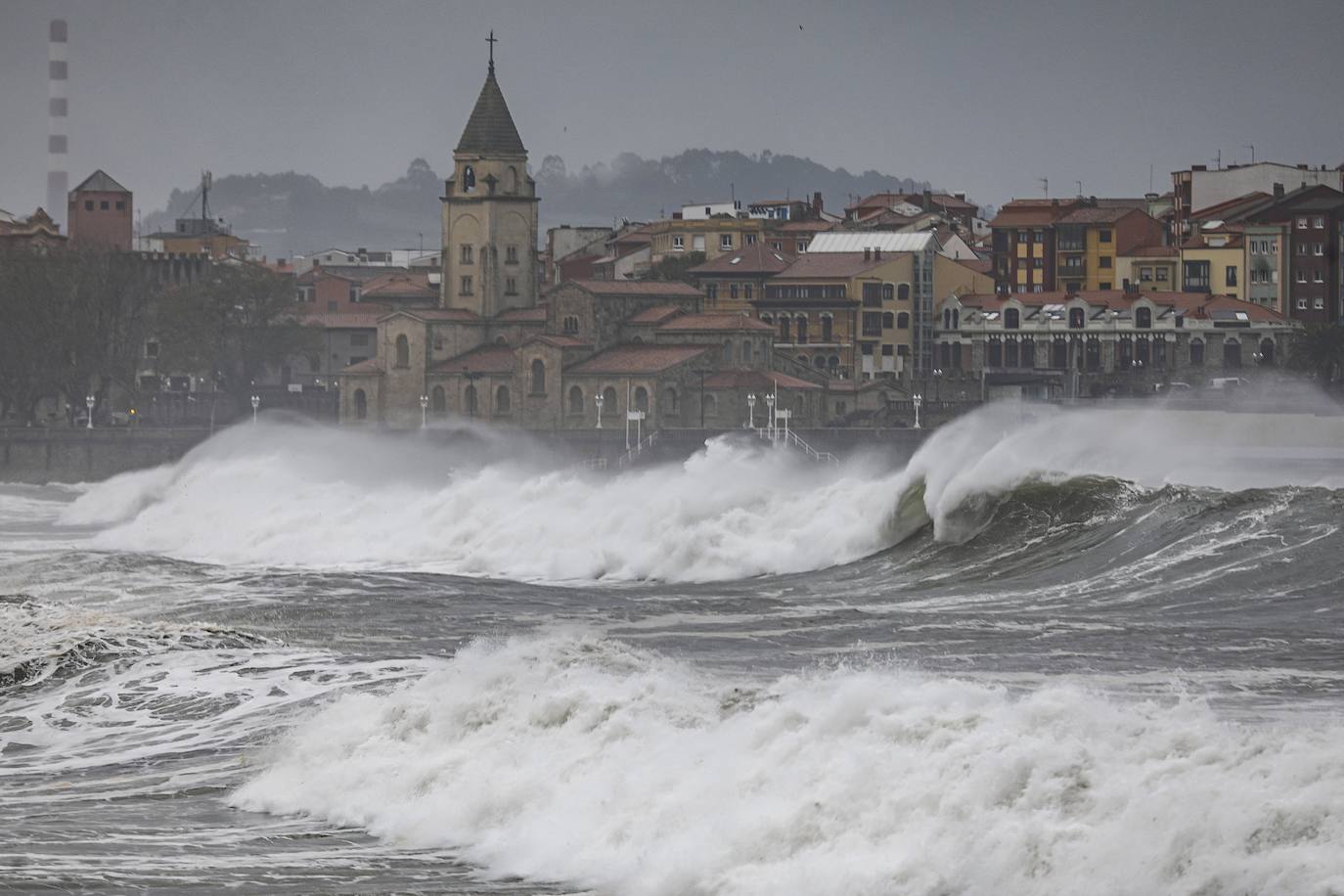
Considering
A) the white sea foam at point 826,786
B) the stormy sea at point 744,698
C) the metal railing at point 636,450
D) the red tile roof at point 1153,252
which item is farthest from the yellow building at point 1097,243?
the white sea foam at point 826,786

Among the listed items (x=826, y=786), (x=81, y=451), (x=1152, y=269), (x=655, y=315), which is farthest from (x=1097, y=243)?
(x=826, y=786)

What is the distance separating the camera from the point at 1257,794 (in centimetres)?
1204

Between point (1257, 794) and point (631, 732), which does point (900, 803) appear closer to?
point (1257, 794)

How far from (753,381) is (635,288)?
575 inches

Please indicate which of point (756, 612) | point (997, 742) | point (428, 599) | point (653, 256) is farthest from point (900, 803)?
point (653, 256)

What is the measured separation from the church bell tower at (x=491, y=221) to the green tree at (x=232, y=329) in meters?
9.04

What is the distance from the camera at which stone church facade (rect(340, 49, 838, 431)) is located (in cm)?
10319

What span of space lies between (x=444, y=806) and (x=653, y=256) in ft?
431

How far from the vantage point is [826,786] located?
13727mm

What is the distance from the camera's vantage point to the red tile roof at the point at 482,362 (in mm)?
110938

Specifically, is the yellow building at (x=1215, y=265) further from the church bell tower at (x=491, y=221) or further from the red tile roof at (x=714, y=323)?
the church bell tower at (x=491, y=221)

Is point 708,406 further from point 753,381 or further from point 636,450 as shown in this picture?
point 636,450

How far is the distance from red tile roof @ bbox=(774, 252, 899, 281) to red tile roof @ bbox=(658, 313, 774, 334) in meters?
9.62

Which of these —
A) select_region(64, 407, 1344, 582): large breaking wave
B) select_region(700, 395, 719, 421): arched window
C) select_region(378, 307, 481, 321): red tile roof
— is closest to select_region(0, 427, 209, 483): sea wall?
select_region(378, 307, 481, 321): red tile roof
